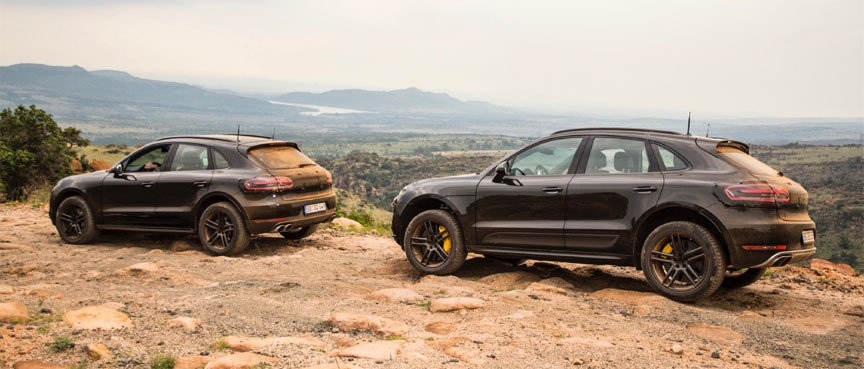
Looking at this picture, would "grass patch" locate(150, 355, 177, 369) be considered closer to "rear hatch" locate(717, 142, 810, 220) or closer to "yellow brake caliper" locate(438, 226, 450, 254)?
"yellow brake caliper" locate(438, 226, 450, 254)

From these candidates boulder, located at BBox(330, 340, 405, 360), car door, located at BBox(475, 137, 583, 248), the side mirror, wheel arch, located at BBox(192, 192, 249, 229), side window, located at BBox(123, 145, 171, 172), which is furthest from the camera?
side window, located at BBox(123, 145, 171, 172)

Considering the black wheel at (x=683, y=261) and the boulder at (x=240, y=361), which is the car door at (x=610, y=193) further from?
the boulder at (x=240, y=361)

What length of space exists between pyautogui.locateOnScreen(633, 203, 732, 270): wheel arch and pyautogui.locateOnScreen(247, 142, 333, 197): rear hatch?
4995 mm

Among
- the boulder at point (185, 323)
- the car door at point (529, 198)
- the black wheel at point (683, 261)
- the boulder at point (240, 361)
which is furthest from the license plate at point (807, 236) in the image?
the boulder at point (185, 323)

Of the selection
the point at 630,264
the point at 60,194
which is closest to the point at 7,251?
the point at 60,194

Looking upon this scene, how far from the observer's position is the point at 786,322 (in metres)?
6.09

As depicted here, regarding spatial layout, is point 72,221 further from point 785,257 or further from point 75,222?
point 785,257

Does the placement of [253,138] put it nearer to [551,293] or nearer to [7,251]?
[7,251]

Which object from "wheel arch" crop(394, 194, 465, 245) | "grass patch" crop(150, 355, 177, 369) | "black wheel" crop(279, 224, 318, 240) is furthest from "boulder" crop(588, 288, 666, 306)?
"black wheel" crop(279, 224, 318, 240)

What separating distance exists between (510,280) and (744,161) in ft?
9.19

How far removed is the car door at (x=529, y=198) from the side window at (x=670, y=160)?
91cm

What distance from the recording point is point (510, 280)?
25.5ft

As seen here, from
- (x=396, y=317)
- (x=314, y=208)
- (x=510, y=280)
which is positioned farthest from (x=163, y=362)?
(x=314, y=208)

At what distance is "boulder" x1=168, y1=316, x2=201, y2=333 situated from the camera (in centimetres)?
549
